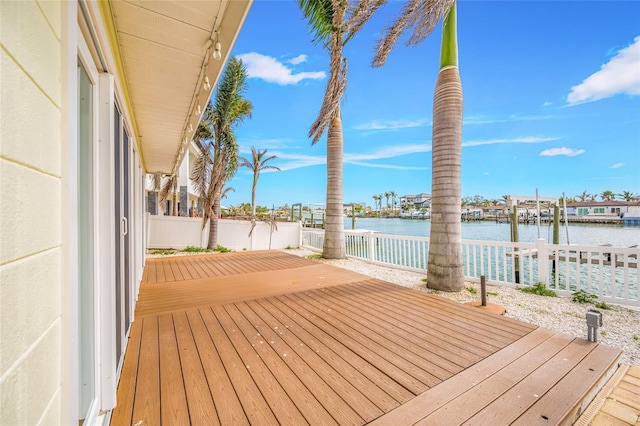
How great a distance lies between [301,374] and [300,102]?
165 ft

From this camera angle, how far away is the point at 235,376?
6.48 ft

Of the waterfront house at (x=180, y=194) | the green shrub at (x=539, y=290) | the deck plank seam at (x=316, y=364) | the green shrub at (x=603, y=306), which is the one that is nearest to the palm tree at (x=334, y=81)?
the green shrub at (x=539, y=290)

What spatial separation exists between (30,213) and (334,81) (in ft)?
20.9

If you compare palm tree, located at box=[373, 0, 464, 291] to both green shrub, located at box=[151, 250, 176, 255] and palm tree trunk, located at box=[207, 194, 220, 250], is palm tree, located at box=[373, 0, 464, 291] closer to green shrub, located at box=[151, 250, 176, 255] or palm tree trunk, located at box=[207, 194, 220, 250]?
palm tree trunk, located at box=[207, 194, 220, 250]

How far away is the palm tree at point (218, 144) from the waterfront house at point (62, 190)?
7.07 metres

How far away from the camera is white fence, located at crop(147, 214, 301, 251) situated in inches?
361

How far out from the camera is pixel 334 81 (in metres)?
6.10

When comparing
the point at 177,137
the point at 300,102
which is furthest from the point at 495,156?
the point at 177,137

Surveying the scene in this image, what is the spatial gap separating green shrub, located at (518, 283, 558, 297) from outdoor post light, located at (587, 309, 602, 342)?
1922 millimetres

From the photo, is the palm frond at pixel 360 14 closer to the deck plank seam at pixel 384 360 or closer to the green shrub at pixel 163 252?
the deck plank seam at pixel 384 360

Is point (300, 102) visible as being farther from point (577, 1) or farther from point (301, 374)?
point (301, 374)

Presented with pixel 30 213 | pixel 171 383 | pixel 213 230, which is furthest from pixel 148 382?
pixel 213 230

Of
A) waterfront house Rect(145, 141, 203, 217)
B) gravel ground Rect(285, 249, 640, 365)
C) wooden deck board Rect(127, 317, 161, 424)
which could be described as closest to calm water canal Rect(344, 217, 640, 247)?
gravel ground Rect(285, 249, 640, 365)

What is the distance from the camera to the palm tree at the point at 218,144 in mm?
8547
